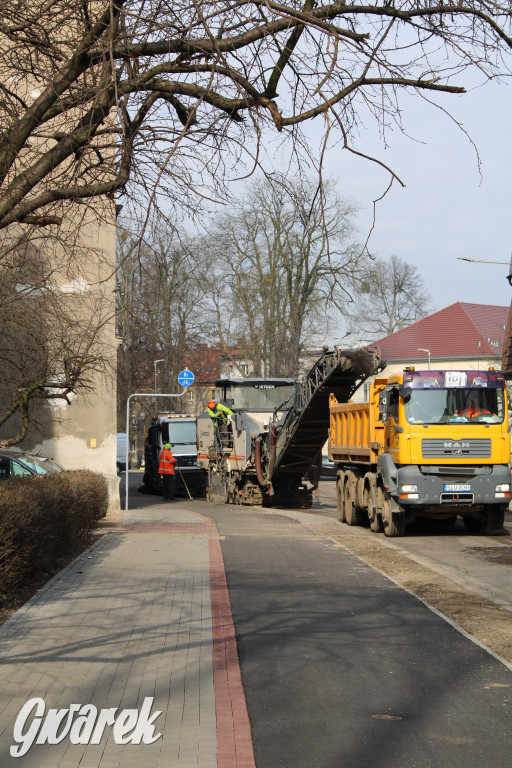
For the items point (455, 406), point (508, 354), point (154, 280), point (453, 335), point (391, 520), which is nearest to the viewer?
point (154, 280)

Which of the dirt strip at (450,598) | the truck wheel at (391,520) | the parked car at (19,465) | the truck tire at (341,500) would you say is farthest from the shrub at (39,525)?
the truck tire at (341,500)

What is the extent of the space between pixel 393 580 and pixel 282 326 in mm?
38808

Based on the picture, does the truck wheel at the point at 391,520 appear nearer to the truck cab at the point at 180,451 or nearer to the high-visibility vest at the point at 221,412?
the high-visibility vest at the point at 221,412

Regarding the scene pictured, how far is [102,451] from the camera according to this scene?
22438 millimetres

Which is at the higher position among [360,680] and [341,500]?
[341,500]

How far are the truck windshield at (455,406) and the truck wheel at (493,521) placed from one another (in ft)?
→ 5.67

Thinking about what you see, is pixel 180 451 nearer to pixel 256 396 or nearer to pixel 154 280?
pixel 256 396

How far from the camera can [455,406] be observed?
16219 millimetres

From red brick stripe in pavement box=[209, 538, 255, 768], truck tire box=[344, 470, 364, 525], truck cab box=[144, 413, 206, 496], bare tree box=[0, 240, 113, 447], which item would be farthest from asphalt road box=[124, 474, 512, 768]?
truck cab box=[144, 413, 206, 496]

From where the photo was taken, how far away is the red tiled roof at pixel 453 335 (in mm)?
60300

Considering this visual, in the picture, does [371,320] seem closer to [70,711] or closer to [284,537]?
[284,537]

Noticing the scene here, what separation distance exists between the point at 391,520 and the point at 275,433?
→ 6495mm

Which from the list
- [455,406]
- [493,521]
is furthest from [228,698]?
[493,521]

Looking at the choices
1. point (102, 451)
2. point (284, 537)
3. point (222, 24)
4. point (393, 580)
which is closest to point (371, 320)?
point (102, 451)
